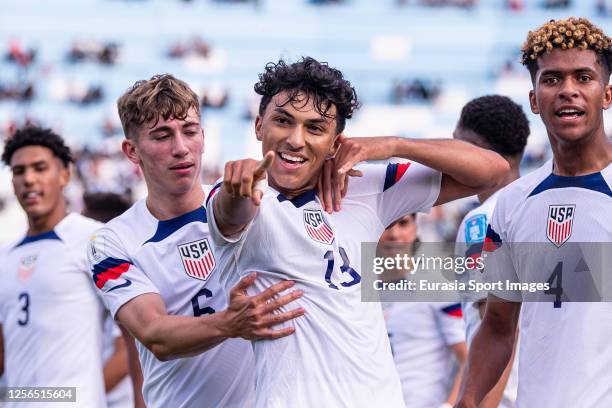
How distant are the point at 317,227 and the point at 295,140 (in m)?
0.35

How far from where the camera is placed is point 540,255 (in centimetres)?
418

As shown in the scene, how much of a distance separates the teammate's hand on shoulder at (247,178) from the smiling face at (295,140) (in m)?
0.43

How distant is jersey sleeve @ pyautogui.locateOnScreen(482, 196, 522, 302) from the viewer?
4395 mm

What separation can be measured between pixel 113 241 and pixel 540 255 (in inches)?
77.5

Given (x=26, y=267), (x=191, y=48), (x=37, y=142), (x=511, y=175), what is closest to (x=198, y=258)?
(x=511, y=175)

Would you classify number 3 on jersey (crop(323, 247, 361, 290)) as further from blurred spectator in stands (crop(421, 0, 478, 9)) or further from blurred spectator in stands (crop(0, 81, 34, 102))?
blurred spectator in stands (crop(421, 0, 478, 9))

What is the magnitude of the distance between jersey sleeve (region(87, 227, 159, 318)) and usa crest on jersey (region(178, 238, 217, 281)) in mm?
191

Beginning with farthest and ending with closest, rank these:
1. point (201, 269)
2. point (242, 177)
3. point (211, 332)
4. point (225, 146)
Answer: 1. point (225, 146)
2. point (201, 269)
3. point (211, 332)
4. point (242, 177)

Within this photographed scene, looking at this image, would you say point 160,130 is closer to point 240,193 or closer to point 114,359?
point 240,193

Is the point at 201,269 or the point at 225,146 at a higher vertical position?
the point at 225,146

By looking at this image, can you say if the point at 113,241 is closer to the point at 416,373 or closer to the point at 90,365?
the point at 90,365

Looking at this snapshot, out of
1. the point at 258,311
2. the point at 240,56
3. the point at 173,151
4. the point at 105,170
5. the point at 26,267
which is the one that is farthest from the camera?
the point at 240,56

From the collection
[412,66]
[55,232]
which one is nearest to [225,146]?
[412,66]

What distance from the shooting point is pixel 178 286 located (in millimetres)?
4555
